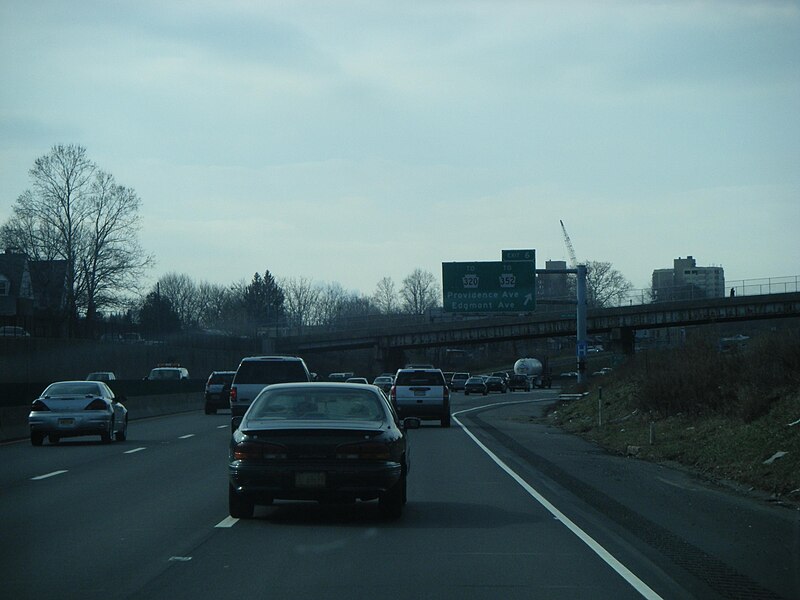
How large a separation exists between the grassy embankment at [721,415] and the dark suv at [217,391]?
16.5 m

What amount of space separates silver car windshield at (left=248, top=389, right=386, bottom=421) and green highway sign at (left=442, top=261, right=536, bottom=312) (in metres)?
42.2

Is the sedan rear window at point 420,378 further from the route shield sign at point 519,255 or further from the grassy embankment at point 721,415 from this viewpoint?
the route shield sign at point 519,255

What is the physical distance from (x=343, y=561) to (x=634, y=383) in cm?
3189

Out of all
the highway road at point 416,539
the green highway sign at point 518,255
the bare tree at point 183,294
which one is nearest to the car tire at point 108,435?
the highway road at point 416,539

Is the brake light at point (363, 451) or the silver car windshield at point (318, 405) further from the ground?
A: the silver car windshield at point (318, 405)

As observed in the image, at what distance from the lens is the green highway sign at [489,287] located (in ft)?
183

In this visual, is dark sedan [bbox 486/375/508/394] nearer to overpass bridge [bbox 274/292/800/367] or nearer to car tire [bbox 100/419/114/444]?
overpass bridge [bbox 274/292/800/367]

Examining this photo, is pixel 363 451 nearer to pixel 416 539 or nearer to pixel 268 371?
pixel 416 539

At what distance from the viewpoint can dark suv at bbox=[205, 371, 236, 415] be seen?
156 feet

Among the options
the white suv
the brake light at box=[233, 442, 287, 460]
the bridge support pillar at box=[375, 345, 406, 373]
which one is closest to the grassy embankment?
the white suv

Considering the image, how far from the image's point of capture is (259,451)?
40.5 ft

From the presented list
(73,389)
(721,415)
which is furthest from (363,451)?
(73,389)

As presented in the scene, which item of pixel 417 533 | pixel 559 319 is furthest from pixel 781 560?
pixel 559 319

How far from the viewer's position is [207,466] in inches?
828
